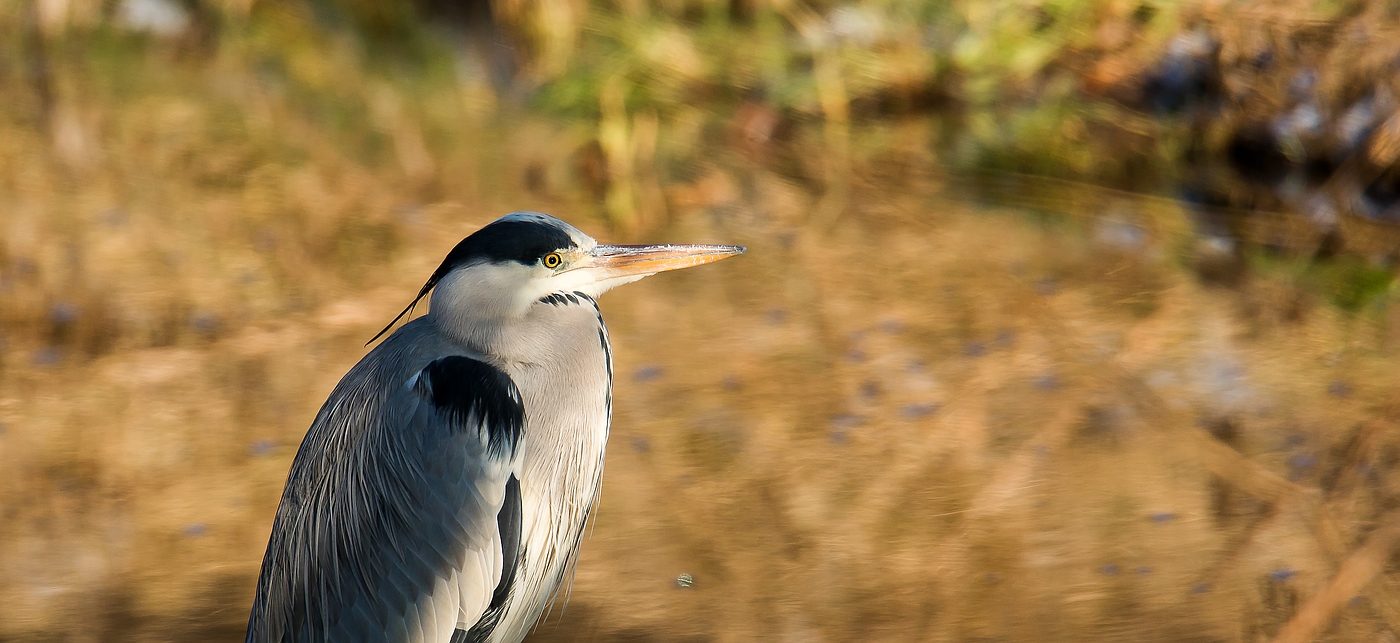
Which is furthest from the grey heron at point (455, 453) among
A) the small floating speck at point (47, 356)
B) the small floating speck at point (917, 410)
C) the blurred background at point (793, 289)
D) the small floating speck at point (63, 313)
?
the small floating speck at point (63, 313)

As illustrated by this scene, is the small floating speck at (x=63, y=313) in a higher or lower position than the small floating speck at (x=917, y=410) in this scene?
higher

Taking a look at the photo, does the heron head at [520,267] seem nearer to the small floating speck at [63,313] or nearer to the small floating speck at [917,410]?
the small floating speck at [917,410]

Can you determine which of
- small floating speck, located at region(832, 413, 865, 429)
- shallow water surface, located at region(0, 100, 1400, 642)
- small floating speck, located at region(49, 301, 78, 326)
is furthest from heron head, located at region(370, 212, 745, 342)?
small floating speck, located at region(49, 301, 78, 326)

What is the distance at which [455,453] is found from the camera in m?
2.41

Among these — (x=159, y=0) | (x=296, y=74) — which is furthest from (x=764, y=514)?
(x=159, y=0)

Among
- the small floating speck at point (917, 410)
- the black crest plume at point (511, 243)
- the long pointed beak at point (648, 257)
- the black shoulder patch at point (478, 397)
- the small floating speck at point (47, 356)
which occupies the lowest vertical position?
the small floating speck at point (917, 410)

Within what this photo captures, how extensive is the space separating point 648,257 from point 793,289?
2.06 meters

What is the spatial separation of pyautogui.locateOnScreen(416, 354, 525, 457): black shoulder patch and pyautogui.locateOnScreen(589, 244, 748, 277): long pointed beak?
316 mm

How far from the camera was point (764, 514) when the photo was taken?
3.46 metres

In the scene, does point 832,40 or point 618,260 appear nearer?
point 618,260

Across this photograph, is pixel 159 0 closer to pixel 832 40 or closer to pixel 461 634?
pixel 832 40

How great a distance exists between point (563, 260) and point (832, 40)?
13.3ft

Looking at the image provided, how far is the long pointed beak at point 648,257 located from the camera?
2.56m

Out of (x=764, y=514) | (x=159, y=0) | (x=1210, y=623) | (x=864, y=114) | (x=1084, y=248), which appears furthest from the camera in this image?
(x=159, y=0)
